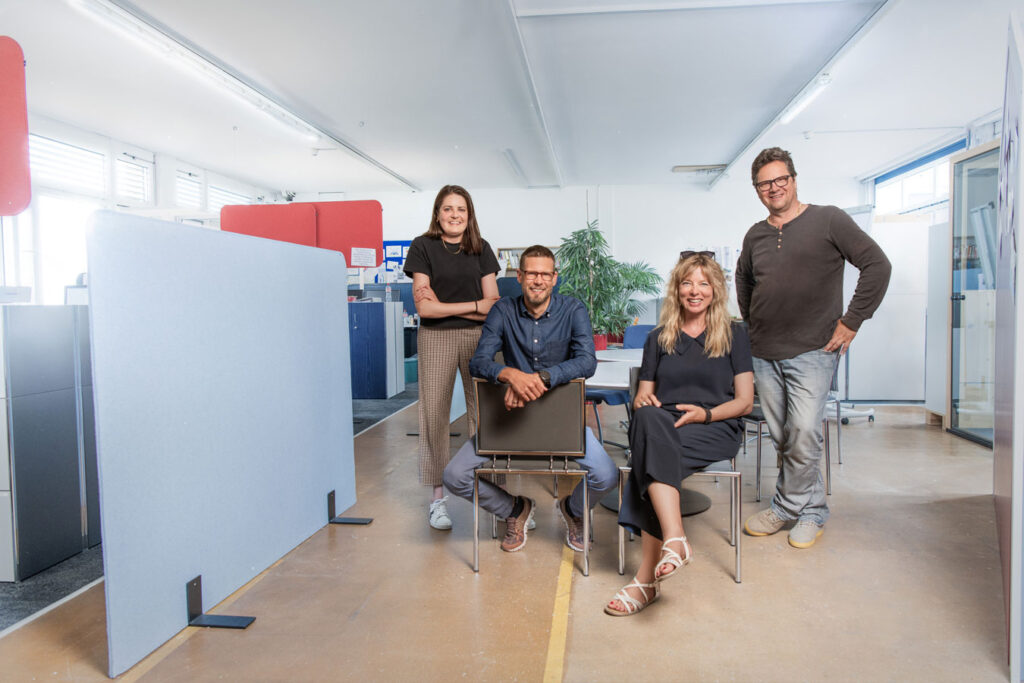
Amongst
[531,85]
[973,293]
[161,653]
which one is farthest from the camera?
[531,85]

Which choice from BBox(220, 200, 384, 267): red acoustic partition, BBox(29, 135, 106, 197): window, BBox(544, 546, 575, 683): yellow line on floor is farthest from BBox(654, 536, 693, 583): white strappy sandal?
BBox(29, 135, 106, 197): window

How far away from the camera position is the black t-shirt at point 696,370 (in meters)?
2.29

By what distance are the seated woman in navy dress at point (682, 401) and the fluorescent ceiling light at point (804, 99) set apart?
4833mm

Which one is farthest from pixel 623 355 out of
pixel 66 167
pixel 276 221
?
Result: pixel 66 167

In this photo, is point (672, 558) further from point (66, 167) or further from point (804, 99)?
point (66, 167)

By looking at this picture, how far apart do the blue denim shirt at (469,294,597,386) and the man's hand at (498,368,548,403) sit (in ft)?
0.86

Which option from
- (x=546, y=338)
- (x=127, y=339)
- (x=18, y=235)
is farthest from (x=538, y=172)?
(x=127, y=339)

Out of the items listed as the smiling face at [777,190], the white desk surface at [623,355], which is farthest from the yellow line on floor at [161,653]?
the smiling face at [777,190]

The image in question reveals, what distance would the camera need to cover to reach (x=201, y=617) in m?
1.93

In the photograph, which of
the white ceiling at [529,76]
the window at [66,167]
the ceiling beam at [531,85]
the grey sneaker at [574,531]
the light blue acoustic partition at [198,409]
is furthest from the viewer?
the window at [66,167]

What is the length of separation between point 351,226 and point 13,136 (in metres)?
3.76

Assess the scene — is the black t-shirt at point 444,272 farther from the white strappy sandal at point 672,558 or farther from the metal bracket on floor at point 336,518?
the white strappy sandal at point 672,558

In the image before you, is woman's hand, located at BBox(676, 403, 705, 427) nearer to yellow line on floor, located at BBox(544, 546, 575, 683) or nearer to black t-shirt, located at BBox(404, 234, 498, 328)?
yellow line on floor, located at BBox(544, 546, 575, 683)

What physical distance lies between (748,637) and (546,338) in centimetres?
120
